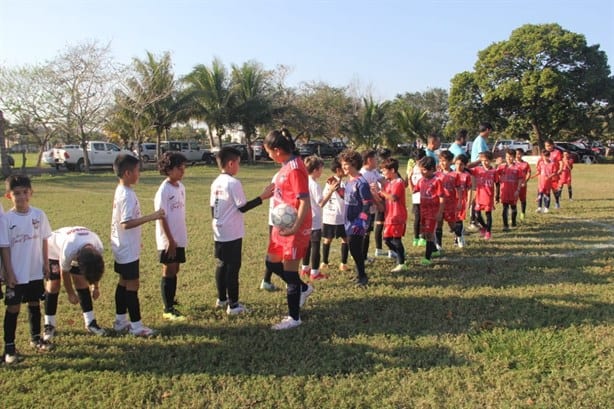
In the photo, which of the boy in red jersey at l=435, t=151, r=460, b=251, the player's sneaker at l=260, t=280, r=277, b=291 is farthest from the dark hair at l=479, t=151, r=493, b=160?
the player's sneaker at l=260, t=280, r=277, b=291

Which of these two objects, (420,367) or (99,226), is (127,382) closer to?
(420,367)

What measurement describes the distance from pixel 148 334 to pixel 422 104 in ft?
214

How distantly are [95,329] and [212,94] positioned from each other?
30.2 m

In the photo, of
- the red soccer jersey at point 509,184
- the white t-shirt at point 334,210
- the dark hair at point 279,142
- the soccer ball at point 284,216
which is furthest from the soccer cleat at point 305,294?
the red soccer jersey at point 509,184

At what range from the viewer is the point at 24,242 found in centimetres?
378

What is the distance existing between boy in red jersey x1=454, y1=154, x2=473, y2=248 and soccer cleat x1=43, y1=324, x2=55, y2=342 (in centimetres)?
551

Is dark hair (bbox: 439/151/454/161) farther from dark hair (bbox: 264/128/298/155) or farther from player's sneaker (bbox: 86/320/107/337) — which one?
player's sneaker (bbox: 86/320/107/337)

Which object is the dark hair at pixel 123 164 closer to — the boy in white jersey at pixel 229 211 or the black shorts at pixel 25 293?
the boy in white jersey at pixel 229 211

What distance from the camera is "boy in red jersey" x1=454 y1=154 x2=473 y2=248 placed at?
7.54m

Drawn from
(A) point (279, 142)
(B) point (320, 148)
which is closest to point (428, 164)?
(A) point (279, 142)

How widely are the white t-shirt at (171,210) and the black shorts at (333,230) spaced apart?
206 cm

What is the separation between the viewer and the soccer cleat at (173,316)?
463 centimetres

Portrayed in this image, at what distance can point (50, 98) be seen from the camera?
26.4 metres

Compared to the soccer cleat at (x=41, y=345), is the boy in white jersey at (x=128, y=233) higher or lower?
higher
